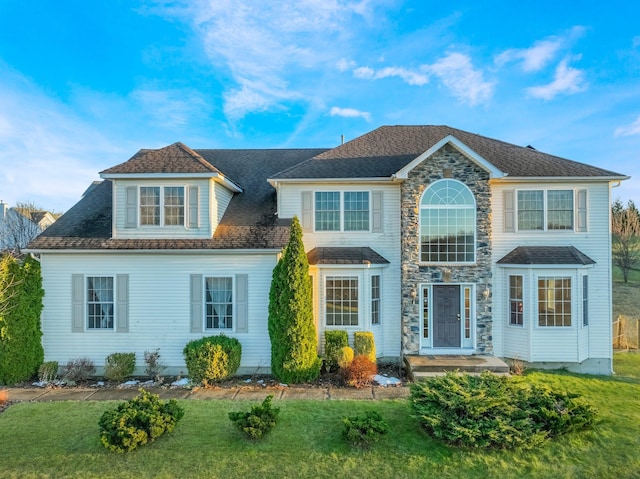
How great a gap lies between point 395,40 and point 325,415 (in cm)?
1339

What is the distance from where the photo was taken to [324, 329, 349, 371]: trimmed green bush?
10.2 meters

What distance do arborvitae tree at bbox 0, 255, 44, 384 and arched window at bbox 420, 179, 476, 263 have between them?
12293mm

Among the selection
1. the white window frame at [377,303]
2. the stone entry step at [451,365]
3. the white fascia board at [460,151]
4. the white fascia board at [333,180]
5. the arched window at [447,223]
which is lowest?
the stone entry step at [451,365]

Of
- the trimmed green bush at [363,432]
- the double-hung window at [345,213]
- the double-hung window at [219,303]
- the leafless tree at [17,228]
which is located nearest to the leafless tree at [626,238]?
the double-hung window at [345,213]

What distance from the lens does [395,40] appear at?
13.1 metres

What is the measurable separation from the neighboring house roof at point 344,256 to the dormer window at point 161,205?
453 centimetres

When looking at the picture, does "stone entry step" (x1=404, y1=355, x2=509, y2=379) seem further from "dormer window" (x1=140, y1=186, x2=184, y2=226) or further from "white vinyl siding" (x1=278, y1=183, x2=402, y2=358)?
"dormer window" (x1=140, y1=186, x2=184, y2=226)

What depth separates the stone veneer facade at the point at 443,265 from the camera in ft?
36.2

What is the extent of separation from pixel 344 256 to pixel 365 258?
0.70m

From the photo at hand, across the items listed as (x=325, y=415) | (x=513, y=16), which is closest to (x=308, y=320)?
(x=325, y=415)

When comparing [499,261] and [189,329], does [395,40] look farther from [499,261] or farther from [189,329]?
[189,329]

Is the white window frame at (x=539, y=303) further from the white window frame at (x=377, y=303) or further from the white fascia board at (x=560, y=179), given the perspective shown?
the white window frame at (x=377, y=303)

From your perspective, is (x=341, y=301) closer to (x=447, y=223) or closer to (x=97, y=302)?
(x=447, y=223)

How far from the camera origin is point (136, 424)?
601 cm
